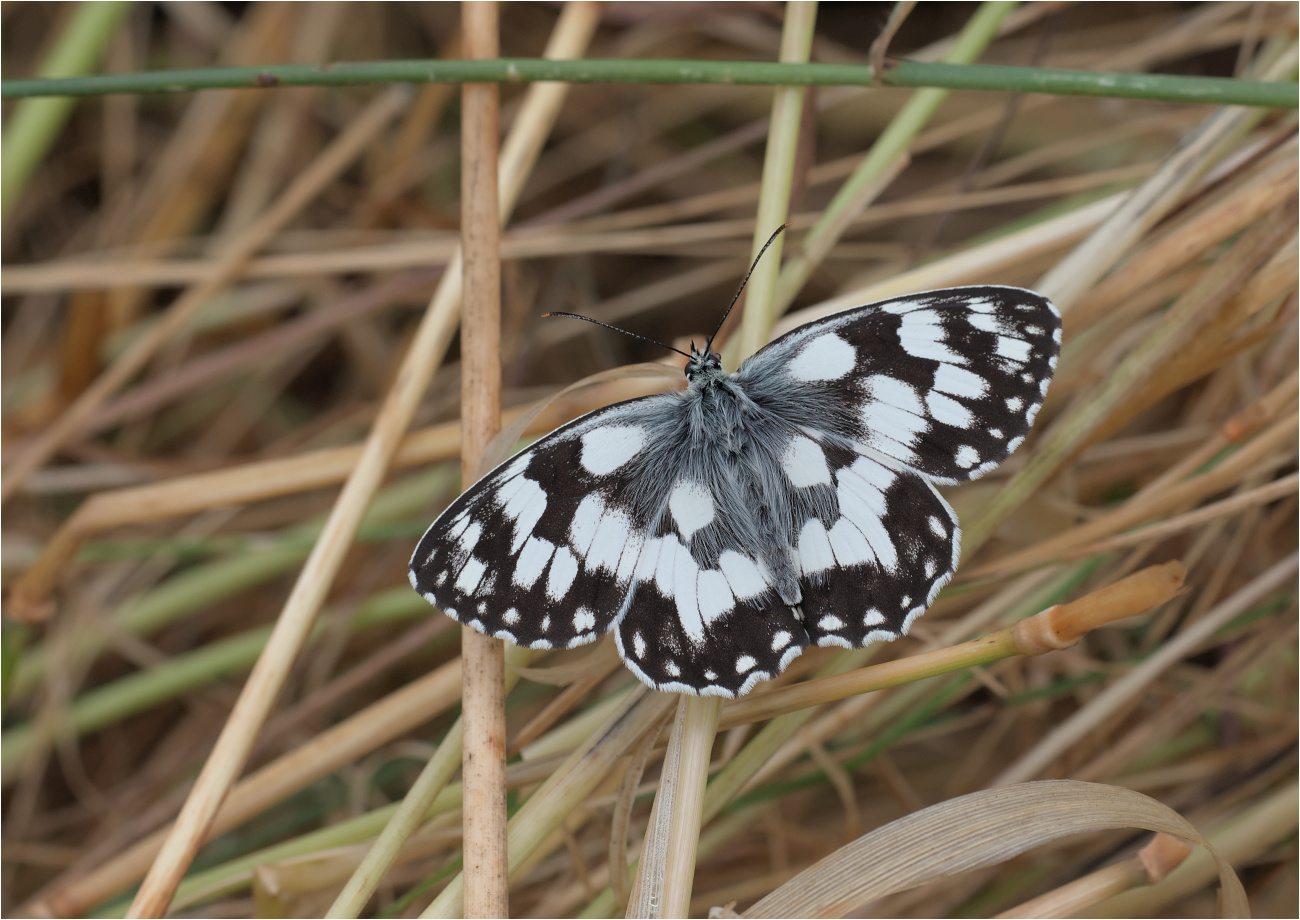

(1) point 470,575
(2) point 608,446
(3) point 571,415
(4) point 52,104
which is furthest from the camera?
(4) point 52,104

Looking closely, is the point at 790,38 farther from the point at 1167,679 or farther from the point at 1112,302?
the point at 1167,679

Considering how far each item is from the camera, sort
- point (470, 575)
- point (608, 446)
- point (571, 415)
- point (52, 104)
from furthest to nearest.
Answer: point (52, 104), point (571, 415), point (608, 446), point (470, 575)

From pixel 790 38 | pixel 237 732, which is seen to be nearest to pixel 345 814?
pixel 237 732

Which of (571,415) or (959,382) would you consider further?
(571,415)

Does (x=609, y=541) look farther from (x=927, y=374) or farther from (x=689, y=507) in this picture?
(x=927, y=374)

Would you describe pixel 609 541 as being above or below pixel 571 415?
below

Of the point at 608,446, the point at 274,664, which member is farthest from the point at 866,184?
the point at 274,664

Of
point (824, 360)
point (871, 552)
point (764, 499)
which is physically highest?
point (824, 360)

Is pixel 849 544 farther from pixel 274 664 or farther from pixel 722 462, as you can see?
pixel 274 664

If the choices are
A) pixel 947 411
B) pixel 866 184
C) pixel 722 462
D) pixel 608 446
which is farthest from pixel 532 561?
pixel 866 184
